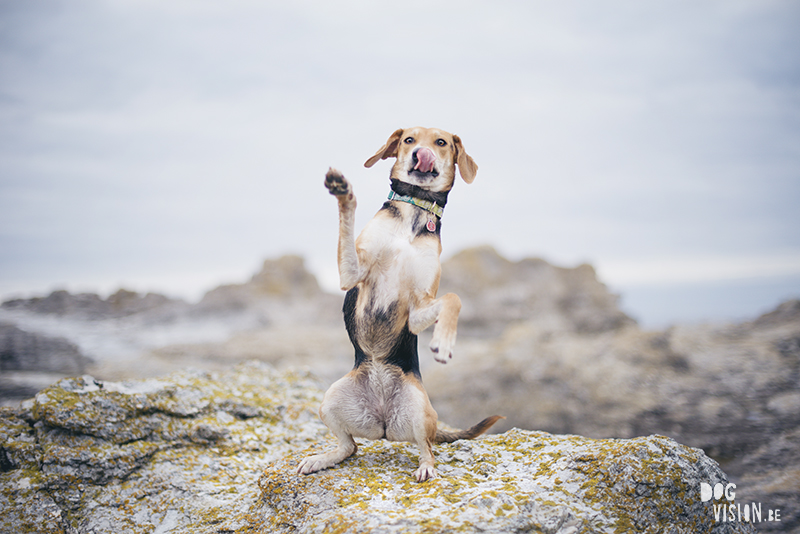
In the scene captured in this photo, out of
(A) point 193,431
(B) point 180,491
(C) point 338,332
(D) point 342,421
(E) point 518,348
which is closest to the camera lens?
(D) point 342,421

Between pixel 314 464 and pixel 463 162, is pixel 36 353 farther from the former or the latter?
pixel 463 162

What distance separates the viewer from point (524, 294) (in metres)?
19.2

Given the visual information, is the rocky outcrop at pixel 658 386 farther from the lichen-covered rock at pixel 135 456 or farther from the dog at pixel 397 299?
the lichen-covered rock at pixel 135 456

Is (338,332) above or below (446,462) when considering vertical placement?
above

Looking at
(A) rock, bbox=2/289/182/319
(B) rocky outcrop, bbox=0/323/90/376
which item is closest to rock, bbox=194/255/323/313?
(A) rock, bbox=2/289/182/319

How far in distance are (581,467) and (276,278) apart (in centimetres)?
1675

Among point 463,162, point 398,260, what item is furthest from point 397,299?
point 463,162

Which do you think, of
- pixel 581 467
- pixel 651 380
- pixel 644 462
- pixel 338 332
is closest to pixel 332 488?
pixel 581 467

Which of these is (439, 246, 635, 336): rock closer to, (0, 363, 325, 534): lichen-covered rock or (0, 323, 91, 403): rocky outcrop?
(0, 323, 91, 403): rocky outcrop

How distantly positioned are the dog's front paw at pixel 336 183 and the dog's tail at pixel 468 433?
8.31 ft

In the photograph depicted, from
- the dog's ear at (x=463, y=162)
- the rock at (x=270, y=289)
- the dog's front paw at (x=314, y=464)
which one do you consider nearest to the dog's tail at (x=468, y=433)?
the dog's front paw at (x=314, y=464)

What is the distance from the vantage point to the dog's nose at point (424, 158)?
3.76m

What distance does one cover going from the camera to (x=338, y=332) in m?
16.2

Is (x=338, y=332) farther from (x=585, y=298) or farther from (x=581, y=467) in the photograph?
(x=581, y=467)
